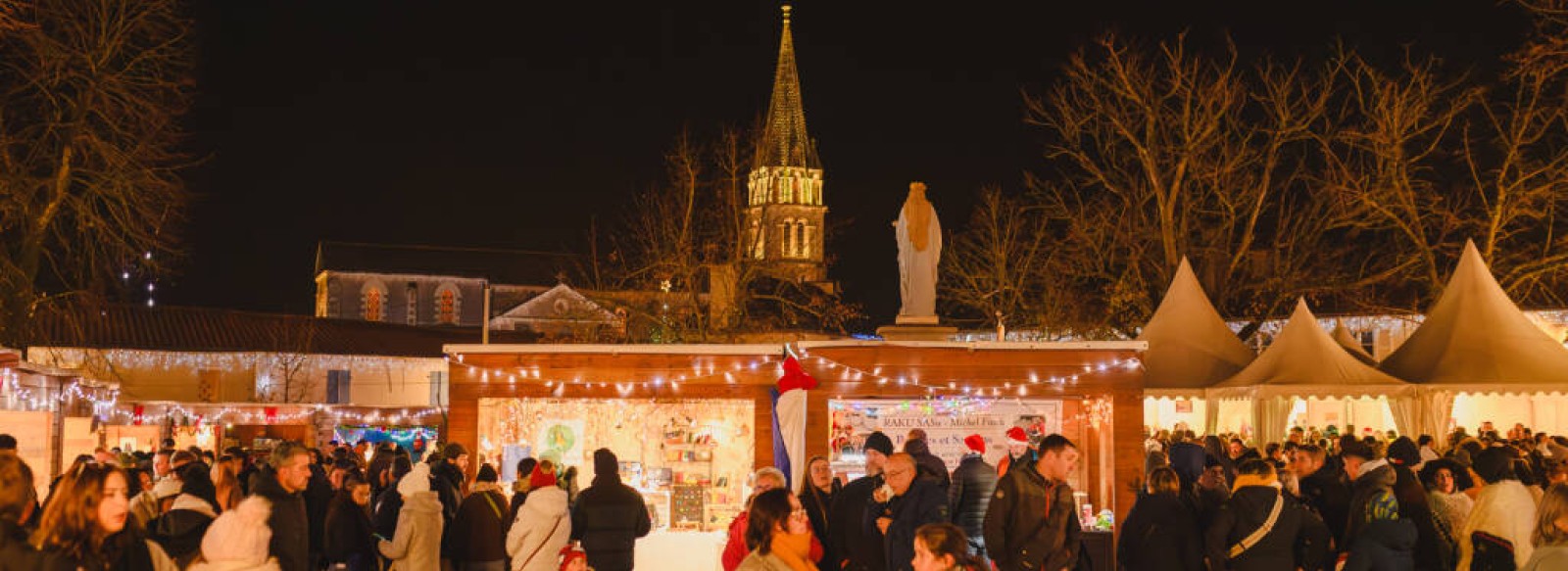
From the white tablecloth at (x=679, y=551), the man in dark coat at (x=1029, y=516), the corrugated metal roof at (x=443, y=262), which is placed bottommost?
the white tablecloth at (x=679, y=551)

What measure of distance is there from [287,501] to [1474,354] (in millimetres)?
17263

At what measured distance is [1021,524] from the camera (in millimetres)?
8211

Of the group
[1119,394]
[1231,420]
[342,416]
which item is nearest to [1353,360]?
[1231,420]

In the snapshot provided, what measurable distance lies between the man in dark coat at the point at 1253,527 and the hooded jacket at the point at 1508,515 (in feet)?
3.51

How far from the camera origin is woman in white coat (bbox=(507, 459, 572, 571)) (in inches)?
371

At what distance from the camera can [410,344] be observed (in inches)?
2466

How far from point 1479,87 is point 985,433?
17.7m

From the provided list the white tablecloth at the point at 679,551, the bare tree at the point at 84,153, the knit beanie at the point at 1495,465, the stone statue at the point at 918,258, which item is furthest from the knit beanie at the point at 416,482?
the bare tree at the point at 84,153

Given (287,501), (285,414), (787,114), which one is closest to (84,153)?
(287,501)

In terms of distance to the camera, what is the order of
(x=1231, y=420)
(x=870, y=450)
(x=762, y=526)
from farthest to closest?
(x=1231, y=420), (x=870, y=450), (x=762, y=526)

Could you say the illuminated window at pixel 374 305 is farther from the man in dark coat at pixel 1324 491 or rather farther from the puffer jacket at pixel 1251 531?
the puffer jacket at pixel 1251 531

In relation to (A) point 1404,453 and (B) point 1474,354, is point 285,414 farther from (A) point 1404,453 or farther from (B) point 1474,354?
(A) point 1404,453

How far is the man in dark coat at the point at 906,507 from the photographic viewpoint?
7.82 meters

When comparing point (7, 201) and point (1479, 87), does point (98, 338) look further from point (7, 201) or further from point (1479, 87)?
point (1479, 87)
